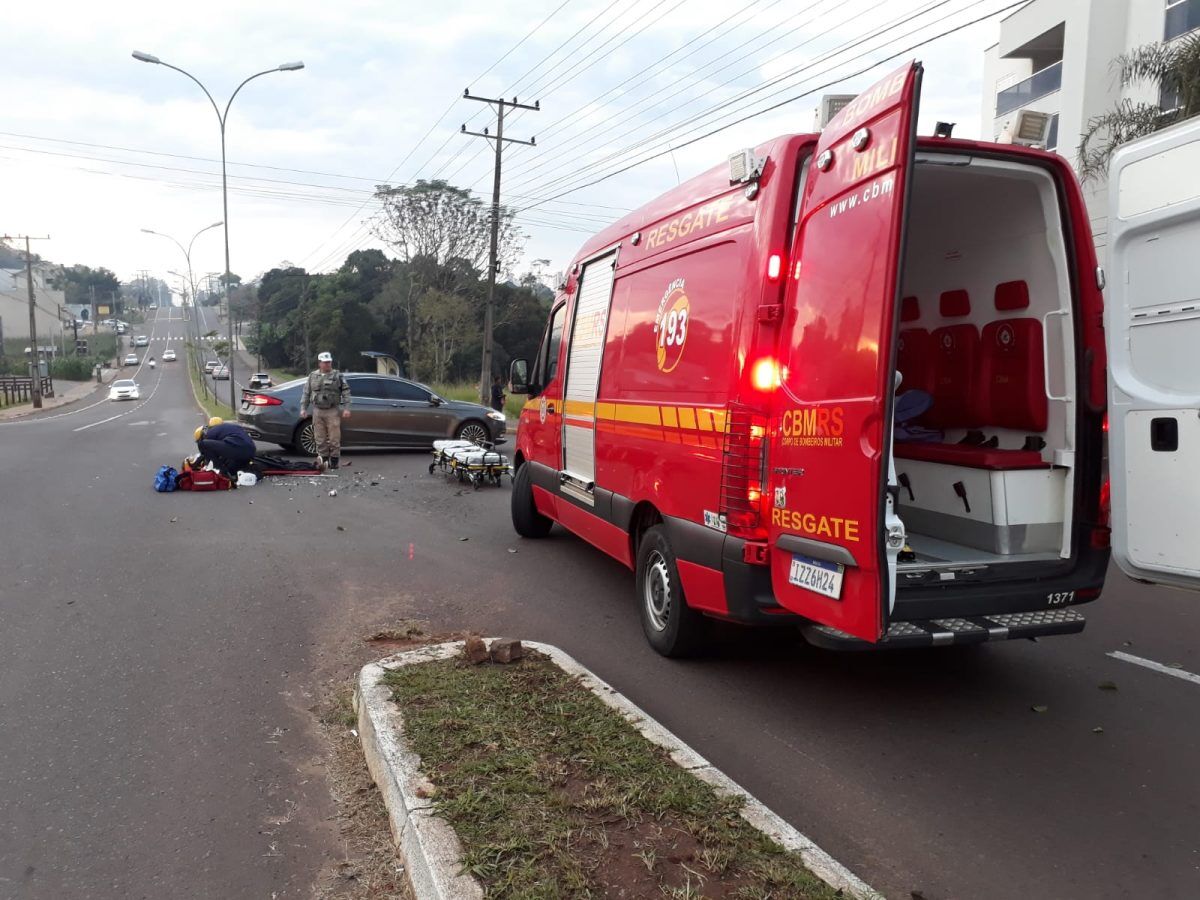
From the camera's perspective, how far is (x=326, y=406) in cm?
1355

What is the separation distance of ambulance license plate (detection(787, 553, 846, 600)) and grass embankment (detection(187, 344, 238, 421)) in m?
26.6

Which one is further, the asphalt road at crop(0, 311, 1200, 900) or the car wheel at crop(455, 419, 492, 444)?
the car wheel at crop(455, 419, 492, 444)

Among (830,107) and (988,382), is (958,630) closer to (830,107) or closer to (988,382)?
(988,382)

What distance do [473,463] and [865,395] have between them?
915cm

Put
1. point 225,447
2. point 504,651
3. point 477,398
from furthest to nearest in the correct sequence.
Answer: point 477,398
point 225,447
point 504,651

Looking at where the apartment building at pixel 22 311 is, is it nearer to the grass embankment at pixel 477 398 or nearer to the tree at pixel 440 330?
the tree at pixel 440 330

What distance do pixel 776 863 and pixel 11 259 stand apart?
162 m

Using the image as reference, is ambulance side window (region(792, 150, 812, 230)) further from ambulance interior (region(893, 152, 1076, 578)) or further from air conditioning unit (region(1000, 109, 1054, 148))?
air conditioning unit (region(1000, 109, 1054, 148))

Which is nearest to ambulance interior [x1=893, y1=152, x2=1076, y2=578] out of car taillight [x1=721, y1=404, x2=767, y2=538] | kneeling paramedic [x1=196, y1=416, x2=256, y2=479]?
car taillight [x1=721, y1=404, x2=767, y2=538]

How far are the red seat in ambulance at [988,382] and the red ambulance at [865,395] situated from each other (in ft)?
0.05

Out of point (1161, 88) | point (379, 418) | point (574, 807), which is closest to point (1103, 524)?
point (574, 807)

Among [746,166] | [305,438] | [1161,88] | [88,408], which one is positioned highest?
[1161,88]

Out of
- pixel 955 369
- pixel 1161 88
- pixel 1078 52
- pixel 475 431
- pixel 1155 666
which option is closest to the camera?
pixel 1155 666

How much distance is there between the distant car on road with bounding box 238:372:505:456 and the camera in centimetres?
1512
